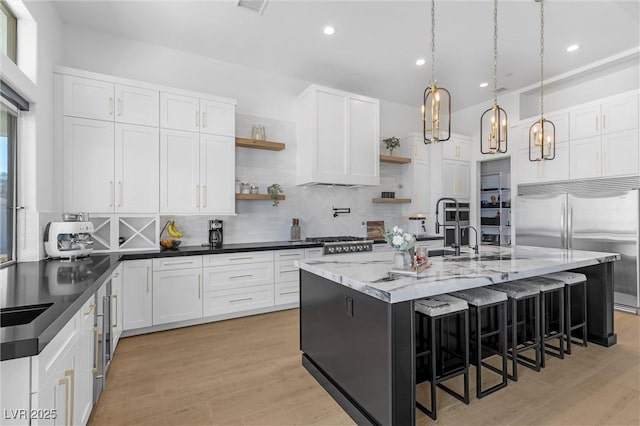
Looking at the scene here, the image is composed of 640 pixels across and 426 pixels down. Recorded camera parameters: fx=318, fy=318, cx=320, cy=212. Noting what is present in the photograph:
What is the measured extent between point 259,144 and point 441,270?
3.00 meters

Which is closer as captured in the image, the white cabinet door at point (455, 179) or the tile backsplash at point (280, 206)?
the tile backsplash at point (280, 206)

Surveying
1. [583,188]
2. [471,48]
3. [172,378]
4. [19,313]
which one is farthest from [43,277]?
[583,188]

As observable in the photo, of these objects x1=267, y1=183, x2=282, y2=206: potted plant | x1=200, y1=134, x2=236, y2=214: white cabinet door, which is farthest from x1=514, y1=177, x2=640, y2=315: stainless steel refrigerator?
x1=200, y1=134, x2=236, y2=214: white cabinet door

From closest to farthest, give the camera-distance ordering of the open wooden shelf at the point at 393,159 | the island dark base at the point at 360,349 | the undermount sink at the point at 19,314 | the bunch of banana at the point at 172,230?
1. the undermount sink at the point at 19,314
2. the island dark base at the point at 360,349
3. the bunch of banana at the point at 172,230
4. the open wooden shelf at the point at 393,159

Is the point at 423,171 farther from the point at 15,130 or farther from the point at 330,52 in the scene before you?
the point at 15,130

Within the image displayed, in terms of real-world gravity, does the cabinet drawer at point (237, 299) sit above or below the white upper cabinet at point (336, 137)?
below

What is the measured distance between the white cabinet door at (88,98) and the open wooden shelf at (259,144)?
4.71 ft

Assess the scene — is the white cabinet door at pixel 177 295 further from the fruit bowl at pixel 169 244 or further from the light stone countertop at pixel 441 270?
the light stone countertop at pixel 441 270

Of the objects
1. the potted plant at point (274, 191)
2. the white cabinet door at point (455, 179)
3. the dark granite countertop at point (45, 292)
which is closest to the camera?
the dark granite countertop at point (45, 292)

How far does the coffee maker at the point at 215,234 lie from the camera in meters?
4.05

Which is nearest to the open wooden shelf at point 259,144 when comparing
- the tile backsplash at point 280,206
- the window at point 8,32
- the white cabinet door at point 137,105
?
the tile backsplash at point 280,206

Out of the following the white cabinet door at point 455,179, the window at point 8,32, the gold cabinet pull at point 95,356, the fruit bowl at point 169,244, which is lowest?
the gold cabinet pull at point 95,356

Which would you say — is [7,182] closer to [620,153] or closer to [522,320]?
[522,320]

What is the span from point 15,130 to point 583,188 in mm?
6339
